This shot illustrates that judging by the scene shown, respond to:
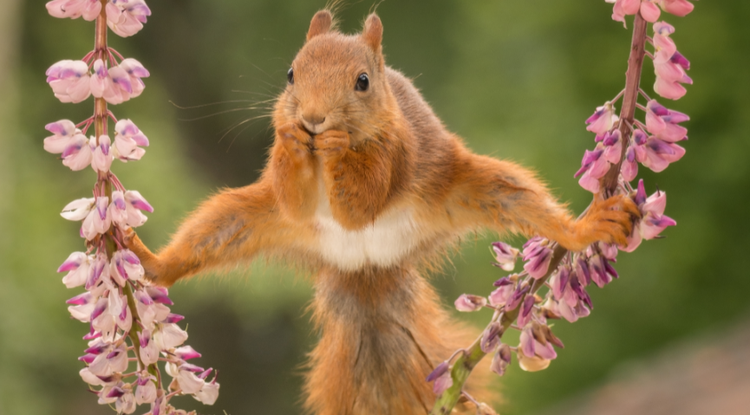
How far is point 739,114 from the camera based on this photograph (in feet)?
6.11

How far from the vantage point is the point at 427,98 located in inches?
69.7

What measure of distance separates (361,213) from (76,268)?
0.25 m

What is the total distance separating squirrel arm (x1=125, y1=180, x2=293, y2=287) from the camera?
67 cm

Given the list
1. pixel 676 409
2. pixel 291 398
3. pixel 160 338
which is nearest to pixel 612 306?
pixel 676 409

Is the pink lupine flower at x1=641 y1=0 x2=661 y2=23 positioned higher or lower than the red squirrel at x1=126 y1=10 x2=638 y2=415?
lower

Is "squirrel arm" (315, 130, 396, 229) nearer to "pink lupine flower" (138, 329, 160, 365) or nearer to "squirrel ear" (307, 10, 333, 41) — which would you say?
"squirrel ear" (307, 10, 333, 41)

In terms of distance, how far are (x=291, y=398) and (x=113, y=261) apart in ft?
5.31

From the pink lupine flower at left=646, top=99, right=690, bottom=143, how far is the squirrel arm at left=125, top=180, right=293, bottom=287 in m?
0.35

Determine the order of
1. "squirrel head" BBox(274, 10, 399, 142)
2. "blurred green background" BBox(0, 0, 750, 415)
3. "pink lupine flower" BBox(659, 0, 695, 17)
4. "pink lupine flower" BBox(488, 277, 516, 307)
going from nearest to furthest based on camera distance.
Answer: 1. "pink lupine flower" BBox(659, 0, 695, 17)
2. "pink lupine flower" BBox(488, 277, 516, 307)
3. "squirrel head" BBox(274, 10, 399, 142)
4. "blurred green background" BBox(0, 0, 750, 415)

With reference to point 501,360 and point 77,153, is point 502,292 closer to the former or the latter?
point 501,360

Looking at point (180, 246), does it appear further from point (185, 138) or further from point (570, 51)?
point (570, 51)

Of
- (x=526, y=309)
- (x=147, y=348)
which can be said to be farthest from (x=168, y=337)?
(x=526, y=309)

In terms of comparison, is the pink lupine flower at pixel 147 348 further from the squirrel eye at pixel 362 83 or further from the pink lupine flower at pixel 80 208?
the squirrel eye at pixel 362 83

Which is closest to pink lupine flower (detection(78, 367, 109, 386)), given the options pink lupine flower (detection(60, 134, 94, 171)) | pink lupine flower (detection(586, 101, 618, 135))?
pink lupine flower (detection(60, 134, 94, 171))
